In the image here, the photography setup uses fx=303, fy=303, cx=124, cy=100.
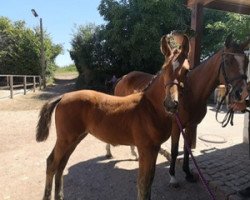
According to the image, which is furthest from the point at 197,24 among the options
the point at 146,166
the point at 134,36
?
the point at 134,36

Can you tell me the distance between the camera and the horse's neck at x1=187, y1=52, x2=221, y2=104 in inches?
157

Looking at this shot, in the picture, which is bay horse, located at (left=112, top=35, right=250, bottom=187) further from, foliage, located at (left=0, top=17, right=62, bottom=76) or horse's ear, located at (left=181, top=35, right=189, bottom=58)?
foliage, located at (left=0, top=17, right=62, bottom=76)

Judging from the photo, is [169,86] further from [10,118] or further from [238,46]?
[10,118]

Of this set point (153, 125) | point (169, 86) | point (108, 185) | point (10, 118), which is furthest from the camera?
point (10, 118)

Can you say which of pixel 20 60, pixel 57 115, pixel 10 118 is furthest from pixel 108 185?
pixel 20 60

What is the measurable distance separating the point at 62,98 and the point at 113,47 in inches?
564

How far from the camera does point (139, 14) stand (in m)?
16.7

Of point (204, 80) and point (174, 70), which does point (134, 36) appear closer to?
point (204, 80)

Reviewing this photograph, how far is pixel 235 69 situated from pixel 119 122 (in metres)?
1.42

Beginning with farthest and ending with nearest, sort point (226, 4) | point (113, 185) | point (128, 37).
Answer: point (128, 37) < point (226, 4) < point (113, 185)

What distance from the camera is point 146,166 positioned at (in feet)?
10.5

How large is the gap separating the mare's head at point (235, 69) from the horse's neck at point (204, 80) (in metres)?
0.30

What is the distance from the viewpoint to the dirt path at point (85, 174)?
4.16 m

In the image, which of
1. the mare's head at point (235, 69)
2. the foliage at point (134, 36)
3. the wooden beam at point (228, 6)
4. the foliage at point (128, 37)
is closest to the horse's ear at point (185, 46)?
the mare's head at point (235, 69)
